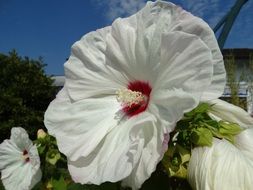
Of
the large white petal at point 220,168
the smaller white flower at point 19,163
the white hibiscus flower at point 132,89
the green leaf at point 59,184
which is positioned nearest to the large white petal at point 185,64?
the white hibiscus flower at point 132,89

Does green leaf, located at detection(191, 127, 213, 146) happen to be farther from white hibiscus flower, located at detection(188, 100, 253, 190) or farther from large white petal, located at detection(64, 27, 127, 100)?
large white petal, located at detection(64, 27, 127, 100)

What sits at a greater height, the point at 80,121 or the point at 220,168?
the point at 80,121

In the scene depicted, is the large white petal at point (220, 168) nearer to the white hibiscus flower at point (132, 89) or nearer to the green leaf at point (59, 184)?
the white hibiscus flower at point (132, 89)

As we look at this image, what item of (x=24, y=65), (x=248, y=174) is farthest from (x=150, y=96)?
(x=24, y=65)

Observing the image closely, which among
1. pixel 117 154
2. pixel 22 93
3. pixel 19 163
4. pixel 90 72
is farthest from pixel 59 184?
pixel 22 93

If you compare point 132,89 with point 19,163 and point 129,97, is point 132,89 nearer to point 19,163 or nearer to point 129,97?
point 129,97
